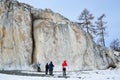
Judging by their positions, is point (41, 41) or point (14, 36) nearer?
point (14, 36)

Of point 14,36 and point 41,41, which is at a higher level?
point 14,36

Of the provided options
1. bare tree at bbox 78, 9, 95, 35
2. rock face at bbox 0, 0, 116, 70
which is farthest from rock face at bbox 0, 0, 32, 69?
bare tree at bbox 78, 9, 95, 35

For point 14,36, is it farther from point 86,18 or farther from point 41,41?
point 86,18

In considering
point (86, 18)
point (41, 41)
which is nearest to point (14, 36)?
point (41, 41)

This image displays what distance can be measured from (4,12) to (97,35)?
34507 millimetres

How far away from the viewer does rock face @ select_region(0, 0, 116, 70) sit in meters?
46.6

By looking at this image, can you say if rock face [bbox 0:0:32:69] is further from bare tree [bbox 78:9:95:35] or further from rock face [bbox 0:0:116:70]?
bare tree [bbox 78:9:95:35]

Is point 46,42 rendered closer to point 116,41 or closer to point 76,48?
point 76,48

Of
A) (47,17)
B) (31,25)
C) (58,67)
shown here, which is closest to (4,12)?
(31,25)

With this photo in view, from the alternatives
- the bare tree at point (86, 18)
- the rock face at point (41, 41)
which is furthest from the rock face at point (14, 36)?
the bare tree at point (86, 18)

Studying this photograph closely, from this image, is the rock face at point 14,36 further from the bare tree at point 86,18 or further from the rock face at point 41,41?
the bare tree at point 86,18

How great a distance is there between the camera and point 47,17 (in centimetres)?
5347

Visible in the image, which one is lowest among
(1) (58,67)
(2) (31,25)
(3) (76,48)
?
(1) (58,67)

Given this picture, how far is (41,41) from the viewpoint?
50.2 meters
